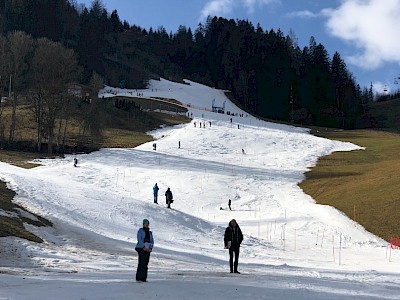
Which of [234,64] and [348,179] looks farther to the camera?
[234,64]

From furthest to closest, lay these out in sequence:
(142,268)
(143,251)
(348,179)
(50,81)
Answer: (50,81) → (348,179) → (143,251) → (142,268)

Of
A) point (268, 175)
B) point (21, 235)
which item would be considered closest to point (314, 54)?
point (268, 175)

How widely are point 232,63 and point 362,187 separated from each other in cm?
13741

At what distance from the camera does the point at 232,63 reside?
170 m

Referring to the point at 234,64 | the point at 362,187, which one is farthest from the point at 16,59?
the point at 234,64

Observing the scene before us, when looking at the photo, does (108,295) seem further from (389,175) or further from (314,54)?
(314,54)

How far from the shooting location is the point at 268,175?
48.7 metres

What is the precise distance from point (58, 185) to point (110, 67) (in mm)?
118323

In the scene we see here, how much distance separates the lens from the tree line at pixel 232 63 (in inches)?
5098

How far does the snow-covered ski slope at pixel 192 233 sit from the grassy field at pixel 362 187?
1197 mm

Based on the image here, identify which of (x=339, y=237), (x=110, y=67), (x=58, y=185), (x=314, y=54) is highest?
(x=314, y=54)

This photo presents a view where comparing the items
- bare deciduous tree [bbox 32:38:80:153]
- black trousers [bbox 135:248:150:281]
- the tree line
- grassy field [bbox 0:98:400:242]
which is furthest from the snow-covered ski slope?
the tree line

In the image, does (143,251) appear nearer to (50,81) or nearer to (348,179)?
(348,179)

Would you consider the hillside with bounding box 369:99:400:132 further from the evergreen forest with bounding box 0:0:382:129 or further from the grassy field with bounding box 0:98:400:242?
the grassy field with bounding box 0:98:400:242
